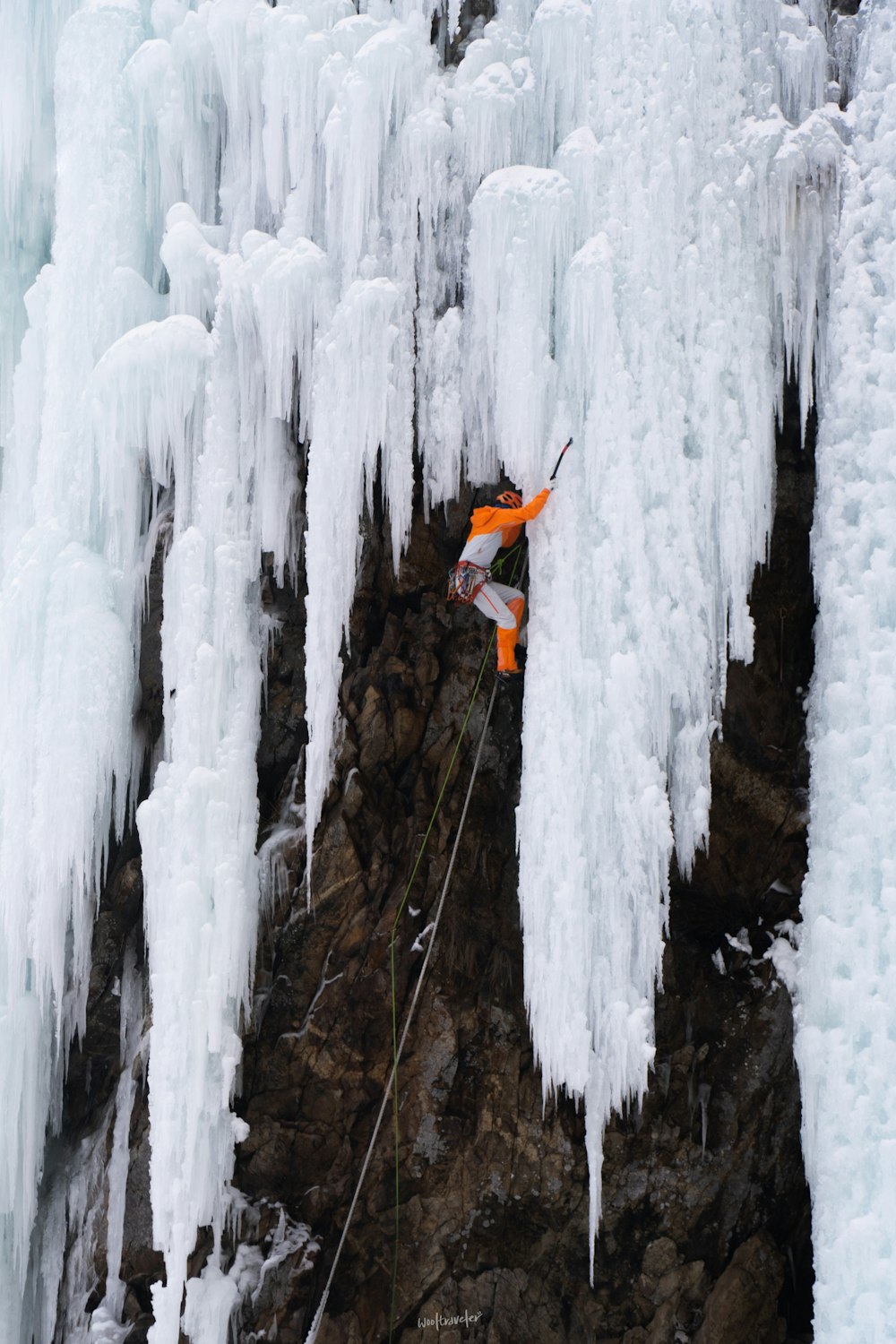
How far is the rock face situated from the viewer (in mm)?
5863

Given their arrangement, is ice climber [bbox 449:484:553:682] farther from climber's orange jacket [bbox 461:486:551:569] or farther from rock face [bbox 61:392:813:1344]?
rock face [bbox 61:392:813:1344]

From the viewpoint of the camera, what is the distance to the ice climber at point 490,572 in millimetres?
5672

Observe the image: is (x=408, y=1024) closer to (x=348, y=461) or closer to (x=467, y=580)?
(x=467, y=580)

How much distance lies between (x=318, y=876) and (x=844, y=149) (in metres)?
4.23

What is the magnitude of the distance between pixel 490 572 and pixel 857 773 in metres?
1.91

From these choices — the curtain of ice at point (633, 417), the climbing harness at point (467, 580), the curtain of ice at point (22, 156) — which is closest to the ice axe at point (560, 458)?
the curtain of ice at point (633, 417)

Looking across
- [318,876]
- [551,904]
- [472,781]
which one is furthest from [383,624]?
[551,904]

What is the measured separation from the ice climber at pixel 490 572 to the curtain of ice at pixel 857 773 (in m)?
1.38

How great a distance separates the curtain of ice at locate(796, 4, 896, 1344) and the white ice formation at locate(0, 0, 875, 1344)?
0.22 metres

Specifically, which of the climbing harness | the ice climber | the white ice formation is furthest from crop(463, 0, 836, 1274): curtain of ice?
the climbing harness

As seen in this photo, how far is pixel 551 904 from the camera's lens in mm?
5602

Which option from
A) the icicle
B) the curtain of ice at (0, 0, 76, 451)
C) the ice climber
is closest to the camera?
the ice climber

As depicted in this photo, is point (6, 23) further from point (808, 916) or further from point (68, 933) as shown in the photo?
point (808, 916)

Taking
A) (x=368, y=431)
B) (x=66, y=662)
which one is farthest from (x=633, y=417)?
(x=66, y=662)
